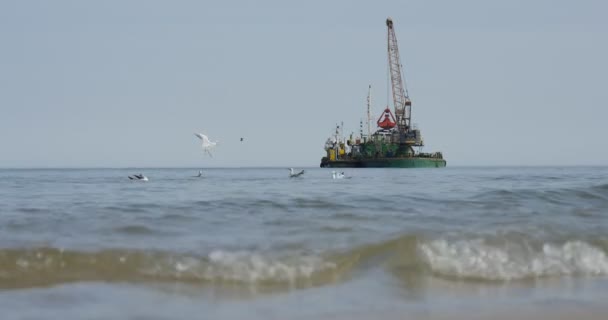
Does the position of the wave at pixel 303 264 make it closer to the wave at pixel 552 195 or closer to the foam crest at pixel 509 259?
the foam crest at pixel 509 259

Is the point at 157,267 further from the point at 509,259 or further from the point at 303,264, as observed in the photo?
the point at 509,259

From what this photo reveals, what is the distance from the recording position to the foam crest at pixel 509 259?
7.43 m

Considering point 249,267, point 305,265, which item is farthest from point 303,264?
point 249,267

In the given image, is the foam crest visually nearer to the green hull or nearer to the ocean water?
the ocean water

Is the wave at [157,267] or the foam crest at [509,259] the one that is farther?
the foam crest at [509,259]

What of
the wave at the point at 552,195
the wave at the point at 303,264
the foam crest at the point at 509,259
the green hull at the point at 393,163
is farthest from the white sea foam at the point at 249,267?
the green hull at the point at 393,163

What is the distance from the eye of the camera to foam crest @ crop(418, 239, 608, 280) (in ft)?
24.4

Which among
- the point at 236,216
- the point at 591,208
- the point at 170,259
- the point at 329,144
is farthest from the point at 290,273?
the point at 329,144

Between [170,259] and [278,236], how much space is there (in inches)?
76.6

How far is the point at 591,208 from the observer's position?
41.6 feet

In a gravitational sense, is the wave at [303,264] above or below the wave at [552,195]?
below

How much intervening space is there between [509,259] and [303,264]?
266 centimetres

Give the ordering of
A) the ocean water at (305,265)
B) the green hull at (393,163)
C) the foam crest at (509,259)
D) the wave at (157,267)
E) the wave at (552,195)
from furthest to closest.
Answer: the green hull at (393,163) → the wave at (552,195) → the foam crest at (509,259) → the wave at (157,267) → the ocean water at (305,265)

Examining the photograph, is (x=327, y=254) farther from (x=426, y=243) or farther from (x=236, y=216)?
Answer: (x=236, y=216)
